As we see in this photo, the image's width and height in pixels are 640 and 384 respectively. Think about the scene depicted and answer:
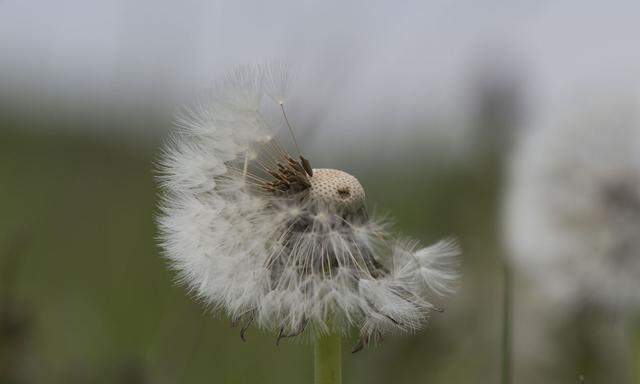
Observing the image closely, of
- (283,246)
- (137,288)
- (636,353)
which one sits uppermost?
(283,246)

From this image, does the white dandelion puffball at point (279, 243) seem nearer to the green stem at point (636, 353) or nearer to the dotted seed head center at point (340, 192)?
the dotted seed head center at point (340, 192)

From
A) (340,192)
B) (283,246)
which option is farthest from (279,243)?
(340,192)

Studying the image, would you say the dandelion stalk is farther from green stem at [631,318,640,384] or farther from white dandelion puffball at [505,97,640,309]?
white dandelion puffball at [505,97,640,309]

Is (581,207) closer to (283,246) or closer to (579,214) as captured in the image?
(579,214)

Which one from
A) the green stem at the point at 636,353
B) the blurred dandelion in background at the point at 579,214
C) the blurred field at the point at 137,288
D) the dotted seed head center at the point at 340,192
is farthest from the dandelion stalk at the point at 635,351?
the dotted seed head center at the point at 340,192

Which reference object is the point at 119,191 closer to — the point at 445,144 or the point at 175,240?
the point at 445,144

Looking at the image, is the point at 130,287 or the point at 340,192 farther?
the point at 130,287
